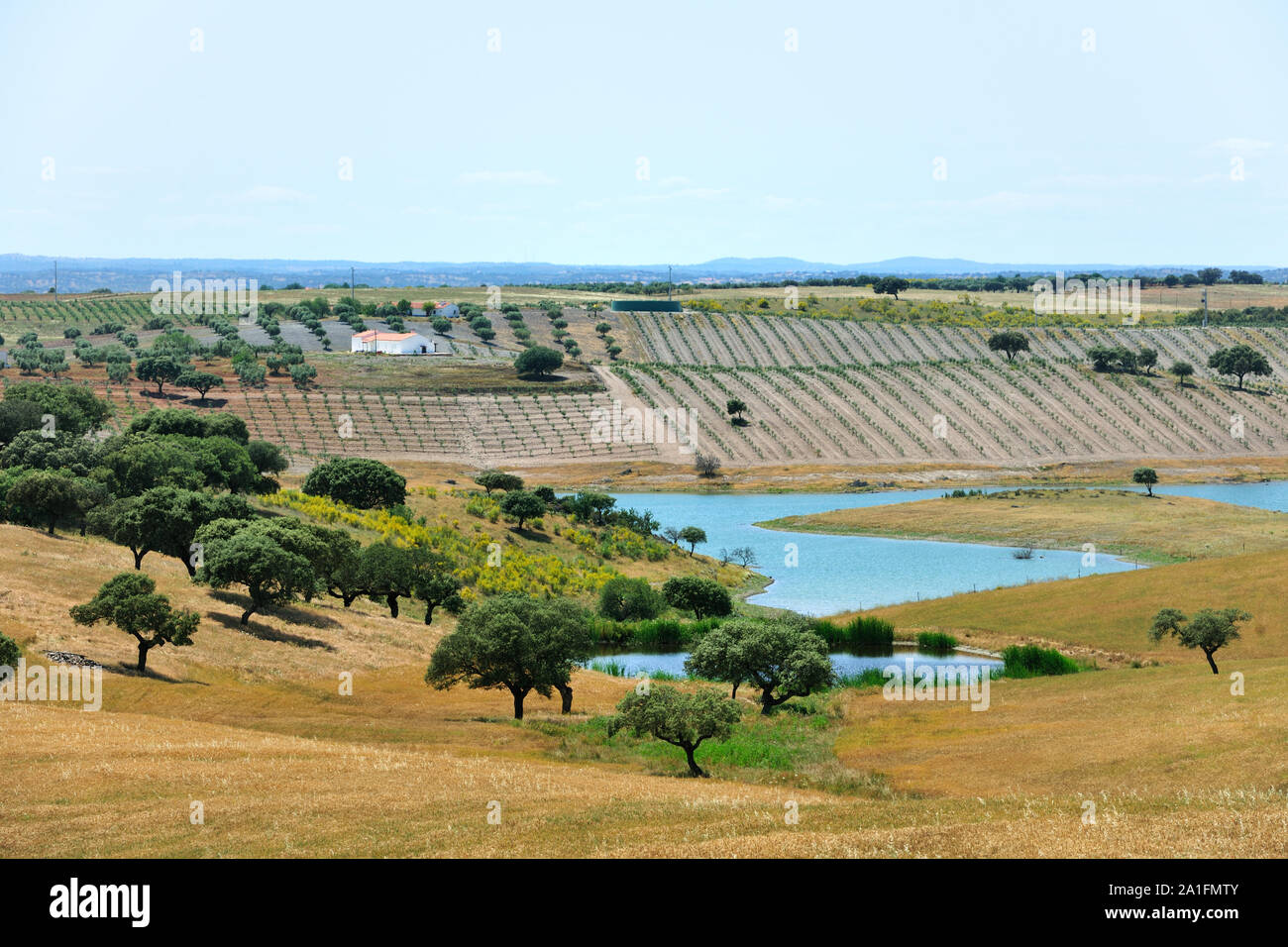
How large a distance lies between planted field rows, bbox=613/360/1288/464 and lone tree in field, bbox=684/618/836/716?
3769 inches

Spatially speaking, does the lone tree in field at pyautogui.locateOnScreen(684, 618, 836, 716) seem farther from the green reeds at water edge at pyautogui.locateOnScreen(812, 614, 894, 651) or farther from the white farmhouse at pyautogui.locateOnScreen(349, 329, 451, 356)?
the white farmhouse at pyautogui.locateOnScreen(349, 329, 451, 356)

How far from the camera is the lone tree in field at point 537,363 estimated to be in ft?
543

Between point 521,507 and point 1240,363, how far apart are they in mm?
130809

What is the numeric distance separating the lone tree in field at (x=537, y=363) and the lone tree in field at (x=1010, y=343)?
243 feet

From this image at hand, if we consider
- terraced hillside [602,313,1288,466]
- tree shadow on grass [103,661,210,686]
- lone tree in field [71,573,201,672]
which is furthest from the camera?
terraced hillside [602,313,1288,466]

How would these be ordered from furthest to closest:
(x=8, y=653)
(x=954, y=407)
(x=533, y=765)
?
(x=954, y=407) < (x=8, y=653) < (x=533, y=765)

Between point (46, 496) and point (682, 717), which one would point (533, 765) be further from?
point (46, 496)

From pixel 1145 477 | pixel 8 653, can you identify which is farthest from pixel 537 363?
pixel 8 653

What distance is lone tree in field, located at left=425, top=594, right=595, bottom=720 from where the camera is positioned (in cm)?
4712

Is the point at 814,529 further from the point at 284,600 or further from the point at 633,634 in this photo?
the point at 284,600

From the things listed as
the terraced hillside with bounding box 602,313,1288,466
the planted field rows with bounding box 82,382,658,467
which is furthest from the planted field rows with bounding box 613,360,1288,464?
the planted field rows with bounding box 82,382,658,467

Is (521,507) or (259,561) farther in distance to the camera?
(521,507)

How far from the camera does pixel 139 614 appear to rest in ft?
151

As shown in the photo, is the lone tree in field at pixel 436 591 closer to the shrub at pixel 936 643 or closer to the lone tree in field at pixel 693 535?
the shrub at pixel 936 643
